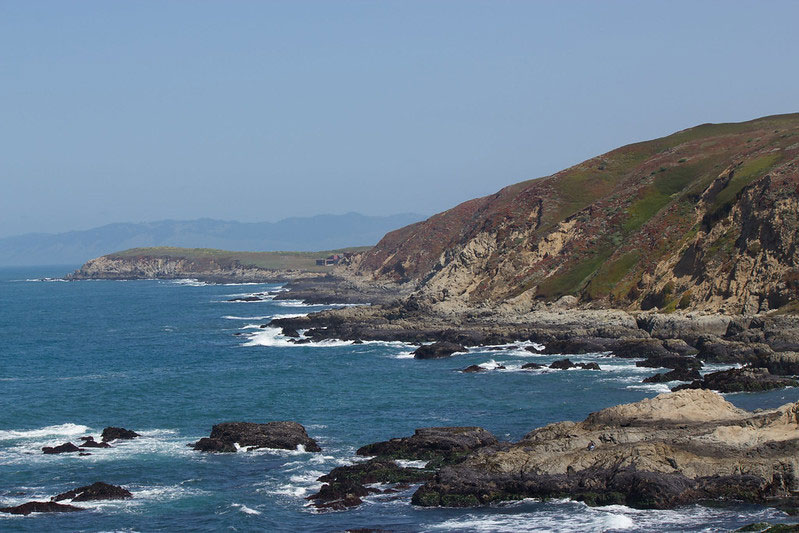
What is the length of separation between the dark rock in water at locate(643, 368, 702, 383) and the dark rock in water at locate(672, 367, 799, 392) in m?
2.26

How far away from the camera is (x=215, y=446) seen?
44.5 meters

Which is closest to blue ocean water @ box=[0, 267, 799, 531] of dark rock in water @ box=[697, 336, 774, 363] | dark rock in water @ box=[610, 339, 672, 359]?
dark rock in water @ box=[610, 339, 672, 359]

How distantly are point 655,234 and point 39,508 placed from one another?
71982mm

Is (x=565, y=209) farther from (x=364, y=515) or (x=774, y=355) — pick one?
(x=364, y=515)

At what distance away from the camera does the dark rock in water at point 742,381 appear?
53.1 m

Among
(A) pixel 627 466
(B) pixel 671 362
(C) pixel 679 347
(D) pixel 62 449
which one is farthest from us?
(C) pixel 679 347

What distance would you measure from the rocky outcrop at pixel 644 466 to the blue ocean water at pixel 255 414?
33.6 inches

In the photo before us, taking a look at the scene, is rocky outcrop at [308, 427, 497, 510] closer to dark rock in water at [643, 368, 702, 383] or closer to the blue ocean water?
the blue ocean water

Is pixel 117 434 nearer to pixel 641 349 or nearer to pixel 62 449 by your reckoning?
pixel 62 449

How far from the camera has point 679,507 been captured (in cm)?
3253

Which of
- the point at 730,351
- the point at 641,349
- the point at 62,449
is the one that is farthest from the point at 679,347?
the point at 62,449

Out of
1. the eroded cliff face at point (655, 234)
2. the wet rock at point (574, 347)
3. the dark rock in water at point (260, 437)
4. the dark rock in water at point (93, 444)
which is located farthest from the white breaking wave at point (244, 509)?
the eroded cliff face at point (655, 234)

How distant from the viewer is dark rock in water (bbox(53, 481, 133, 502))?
3638 centimetres

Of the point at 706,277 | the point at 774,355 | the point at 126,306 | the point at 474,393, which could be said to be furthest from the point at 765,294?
the point at 126,306
